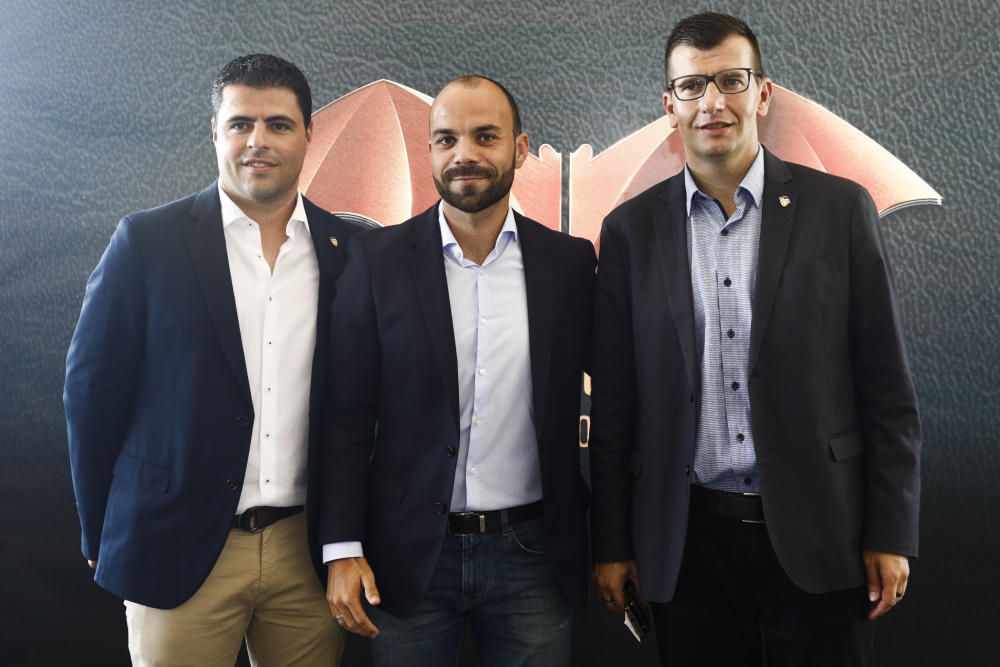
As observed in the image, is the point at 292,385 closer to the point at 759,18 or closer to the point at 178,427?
the point at 178,427

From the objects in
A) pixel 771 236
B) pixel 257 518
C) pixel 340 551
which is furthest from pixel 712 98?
pixel 257 518

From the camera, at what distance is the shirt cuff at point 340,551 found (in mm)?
1716

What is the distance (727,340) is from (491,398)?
0.52 metres

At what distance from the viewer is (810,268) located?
5.43 feet

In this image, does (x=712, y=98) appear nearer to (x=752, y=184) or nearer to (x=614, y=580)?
(x=752, y=184)

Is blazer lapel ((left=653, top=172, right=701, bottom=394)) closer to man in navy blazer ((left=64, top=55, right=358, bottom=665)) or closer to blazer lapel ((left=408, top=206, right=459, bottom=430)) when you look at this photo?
blazer lapel ((left=408, top=206, right=459, bottom=430))

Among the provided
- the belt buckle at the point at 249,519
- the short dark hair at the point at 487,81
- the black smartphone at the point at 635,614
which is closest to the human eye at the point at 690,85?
the short dark hair at the point at 487,81

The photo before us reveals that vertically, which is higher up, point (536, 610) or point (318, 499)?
point (318, 499)

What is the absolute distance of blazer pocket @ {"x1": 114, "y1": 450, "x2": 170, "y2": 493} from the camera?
175 cm

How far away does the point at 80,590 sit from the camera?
288cm

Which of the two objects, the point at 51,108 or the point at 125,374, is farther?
the point at 51,108

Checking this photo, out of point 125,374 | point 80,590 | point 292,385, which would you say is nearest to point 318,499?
point 292,385

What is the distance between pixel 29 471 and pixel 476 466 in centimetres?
205

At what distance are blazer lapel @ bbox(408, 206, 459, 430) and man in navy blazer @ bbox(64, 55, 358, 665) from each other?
254 mm
